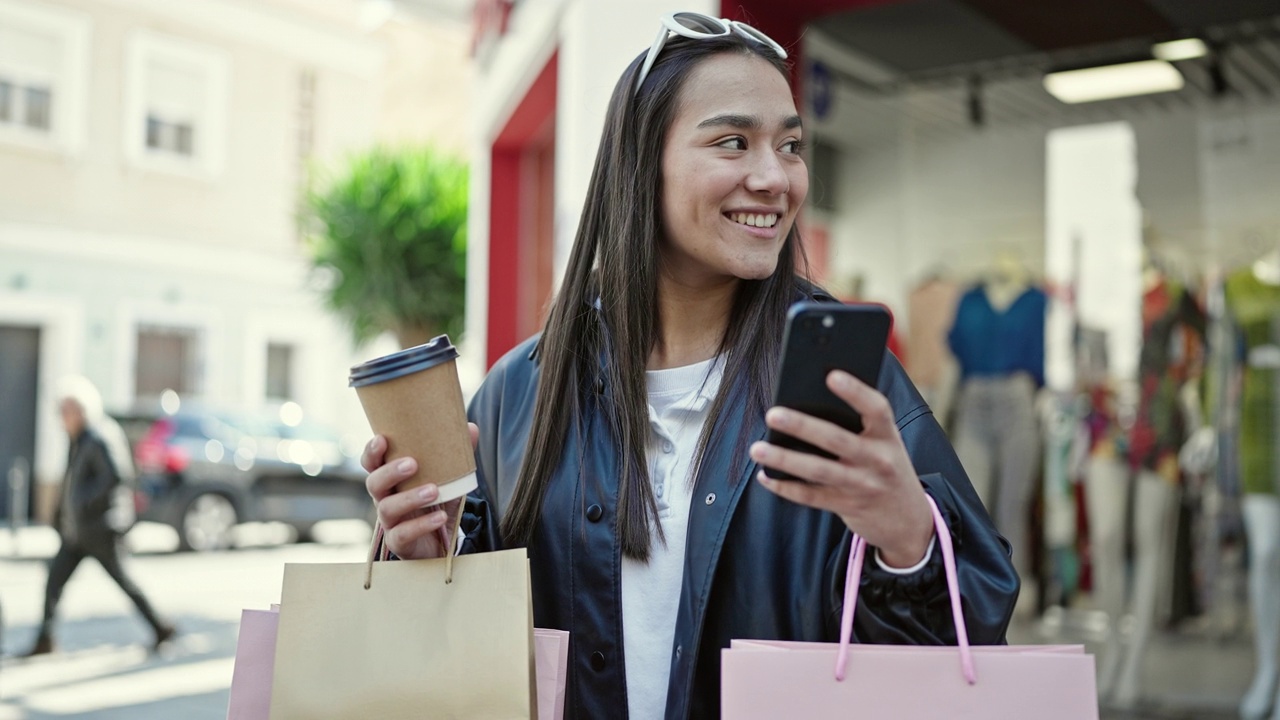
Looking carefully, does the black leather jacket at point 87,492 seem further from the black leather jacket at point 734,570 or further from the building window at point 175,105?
the building window at point 175,105

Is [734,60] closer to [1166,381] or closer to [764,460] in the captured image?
[764,460]

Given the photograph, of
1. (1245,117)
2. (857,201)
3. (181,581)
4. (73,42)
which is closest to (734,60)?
(1245,117)

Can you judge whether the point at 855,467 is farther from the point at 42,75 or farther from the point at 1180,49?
the point at 42,75

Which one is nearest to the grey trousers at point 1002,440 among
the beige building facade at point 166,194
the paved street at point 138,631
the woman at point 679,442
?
the paved street at point 138,631

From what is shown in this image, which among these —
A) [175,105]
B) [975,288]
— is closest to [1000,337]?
[975,288]

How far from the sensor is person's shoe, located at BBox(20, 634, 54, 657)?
27.3 ft

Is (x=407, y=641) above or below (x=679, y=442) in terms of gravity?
below

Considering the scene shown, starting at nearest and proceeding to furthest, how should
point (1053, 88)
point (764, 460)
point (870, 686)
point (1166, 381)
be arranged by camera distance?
point (764, 460), point (870, 686), point (1166, 381), point (1053, 88)

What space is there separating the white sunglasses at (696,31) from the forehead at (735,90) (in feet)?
0.14

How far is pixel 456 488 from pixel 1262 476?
524cm

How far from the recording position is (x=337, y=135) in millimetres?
24516

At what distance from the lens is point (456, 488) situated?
1.62 meters

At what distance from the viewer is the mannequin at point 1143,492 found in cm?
645

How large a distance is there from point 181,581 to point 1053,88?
935 centimetres
